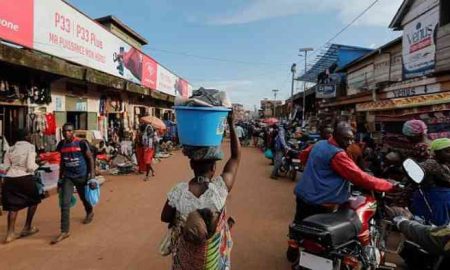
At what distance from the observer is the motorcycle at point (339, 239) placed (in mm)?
3137

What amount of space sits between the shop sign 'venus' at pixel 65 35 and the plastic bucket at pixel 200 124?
6.29 meters

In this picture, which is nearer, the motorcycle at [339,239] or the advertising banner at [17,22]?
the motorcycle at [339,239]

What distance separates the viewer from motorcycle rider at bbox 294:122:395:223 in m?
3.81

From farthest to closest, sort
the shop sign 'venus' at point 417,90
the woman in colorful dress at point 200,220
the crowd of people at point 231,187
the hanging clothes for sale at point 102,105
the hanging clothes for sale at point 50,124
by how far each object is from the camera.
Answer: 1. the hanging clothes for sale at point 102,105
2. the hanging clothes for sale at point 50,124
3. the shop sign 'venus' at point 417,90
4. the crowd of people at point 231,187
5. the woman in colorful dress at point 200,220

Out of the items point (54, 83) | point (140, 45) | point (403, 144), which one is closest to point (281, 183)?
point (403, 144)

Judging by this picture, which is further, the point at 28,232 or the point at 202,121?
the point at 28,232

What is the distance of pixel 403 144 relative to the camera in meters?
7.40

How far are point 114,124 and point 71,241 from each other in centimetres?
1047

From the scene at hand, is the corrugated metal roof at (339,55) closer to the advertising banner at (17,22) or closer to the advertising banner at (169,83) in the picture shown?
the advertising banner at (169,83)

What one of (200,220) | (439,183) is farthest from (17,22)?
(439,183)

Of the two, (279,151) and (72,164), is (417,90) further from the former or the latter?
(72,164)

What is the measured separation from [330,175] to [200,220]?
2.18 m

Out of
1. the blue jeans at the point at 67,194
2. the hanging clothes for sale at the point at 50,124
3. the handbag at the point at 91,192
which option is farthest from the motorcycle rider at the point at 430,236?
the hanging clothes for sale at the point at 50,124

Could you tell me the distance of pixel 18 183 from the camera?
5703mm
